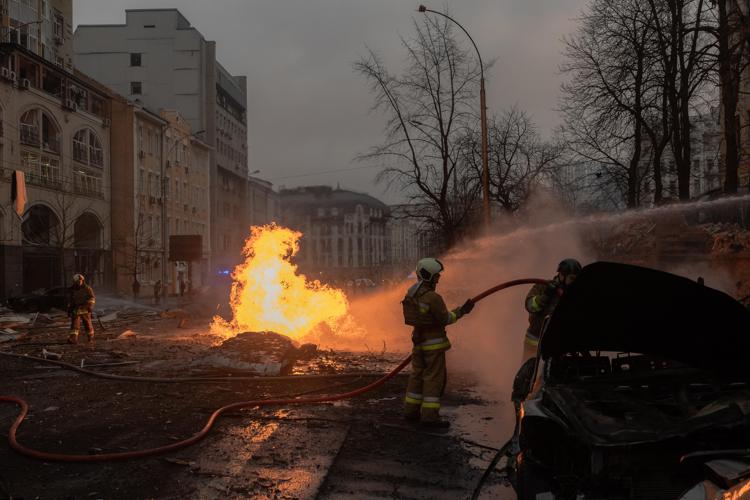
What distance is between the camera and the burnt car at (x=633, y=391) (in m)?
3.10

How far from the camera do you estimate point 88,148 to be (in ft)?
132

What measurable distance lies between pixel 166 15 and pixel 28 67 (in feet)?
95.6

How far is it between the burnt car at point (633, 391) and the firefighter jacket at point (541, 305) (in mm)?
2431

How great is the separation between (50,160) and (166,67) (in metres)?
28.2

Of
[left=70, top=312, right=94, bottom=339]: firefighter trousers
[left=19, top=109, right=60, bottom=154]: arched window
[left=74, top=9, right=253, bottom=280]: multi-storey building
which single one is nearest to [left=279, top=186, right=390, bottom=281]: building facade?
[left=74, top=9, right=253, bottom=280]: multi-storey building

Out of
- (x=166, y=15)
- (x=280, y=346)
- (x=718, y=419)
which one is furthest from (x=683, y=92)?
(x=166, y=15)

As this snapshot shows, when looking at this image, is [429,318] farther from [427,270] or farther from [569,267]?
[569,267]

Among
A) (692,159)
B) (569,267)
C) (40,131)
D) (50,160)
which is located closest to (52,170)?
(50,160)

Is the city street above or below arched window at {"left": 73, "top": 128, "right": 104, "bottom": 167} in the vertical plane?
below

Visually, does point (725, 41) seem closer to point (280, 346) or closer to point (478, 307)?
point (478, 307)

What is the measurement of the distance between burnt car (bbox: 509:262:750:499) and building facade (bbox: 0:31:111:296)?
1315 inches

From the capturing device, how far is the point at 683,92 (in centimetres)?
1878

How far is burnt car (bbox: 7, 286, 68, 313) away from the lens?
25.0 meters

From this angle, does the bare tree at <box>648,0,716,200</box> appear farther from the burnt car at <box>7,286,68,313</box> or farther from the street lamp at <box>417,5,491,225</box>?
the burnt car at <box>7,286,68,313</box>
